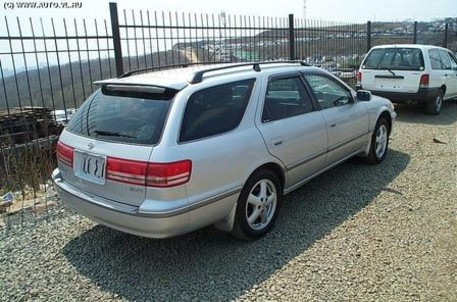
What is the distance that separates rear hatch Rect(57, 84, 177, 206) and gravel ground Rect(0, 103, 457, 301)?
2.23 ft

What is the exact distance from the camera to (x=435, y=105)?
9469 mm

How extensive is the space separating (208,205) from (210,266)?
1.82 feet

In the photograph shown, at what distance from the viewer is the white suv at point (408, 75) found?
908 cm

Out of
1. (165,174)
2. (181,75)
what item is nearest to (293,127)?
(181,75)

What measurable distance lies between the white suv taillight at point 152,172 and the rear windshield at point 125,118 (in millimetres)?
186

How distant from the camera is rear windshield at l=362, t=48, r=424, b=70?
9195mm

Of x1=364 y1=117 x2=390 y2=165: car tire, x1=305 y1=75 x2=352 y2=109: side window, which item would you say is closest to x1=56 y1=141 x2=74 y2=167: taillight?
x1=305 y1=75 x2=352 y2=109: side window

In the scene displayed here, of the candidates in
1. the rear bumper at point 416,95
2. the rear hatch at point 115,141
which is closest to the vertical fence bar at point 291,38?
the rear bumper at point 416,95

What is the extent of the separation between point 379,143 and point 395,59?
14.7 ft

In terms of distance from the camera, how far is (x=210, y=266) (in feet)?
10.8

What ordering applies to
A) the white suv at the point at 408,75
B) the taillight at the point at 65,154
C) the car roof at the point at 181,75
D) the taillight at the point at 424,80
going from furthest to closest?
1. the white suv at the point at 408,75
2. the taillight at the point at 424,80
3. the taillight at the point at 65,154
4. the car roof at the point at 181,75

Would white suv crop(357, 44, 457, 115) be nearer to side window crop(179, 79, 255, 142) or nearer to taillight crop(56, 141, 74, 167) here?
side window crop(179, 79, 255, 142)

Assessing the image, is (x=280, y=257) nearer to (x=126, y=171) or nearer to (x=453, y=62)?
(x=126, y=171)

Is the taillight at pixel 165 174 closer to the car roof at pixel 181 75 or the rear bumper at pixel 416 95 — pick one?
the car roof at pixel 181 75
